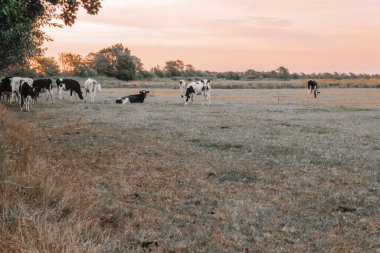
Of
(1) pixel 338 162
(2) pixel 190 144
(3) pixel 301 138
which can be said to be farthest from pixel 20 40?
(1) pixel 338 162

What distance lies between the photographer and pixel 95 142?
1675 cm

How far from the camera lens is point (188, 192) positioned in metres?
10.2

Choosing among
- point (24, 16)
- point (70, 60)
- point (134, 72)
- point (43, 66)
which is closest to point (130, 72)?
point (134, 72)

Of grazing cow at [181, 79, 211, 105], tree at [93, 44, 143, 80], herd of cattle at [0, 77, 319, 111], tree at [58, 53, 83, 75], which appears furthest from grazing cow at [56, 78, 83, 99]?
tree at [58, 53, 83, 75]

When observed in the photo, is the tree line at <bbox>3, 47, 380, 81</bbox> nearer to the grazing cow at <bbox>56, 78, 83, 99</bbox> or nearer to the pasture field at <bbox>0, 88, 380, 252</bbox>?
the grazing cow at <bbox>56, 78, 83, 99</bbox>

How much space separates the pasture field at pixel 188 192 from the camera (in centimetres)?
691

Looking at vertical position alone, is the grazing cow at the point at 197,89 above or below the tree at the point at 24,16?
below

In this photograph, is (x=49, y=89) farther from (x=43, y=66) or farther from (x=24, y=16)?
(x=43, y=66)

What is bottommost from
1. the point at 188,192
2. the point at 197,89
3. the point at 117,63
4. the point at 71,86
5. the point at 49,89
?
the point at 188,192

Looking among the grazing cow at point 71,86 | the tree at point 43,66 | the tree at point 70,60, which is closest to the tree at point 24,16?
the grazing cow at point 71,86

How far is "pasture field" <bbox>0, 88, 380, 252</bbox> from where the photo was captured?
6.91 metres

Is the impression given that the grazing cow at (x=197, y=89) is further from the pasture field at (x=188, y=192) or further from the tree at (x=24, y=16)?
the pasture field at (x=188, y=192)

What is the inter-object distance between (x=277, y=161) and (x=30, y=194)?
815 cm

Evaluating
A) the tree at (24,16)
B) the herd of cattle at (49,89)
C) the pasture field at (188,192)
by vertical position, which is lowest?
the pasture field at (188,192)
